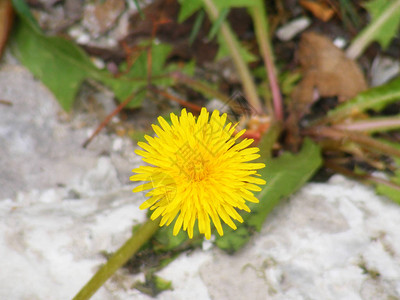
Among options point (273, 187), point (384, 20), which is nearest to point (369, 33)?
point (384, 20)

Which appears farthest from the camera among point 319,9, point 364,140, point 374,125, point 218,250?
point 319,9

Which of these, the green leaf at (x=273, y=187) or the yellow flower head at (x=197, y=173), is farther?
the green leaf at (x=273, y=187)

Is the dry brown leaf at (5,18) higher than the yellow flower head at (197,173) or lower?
higher

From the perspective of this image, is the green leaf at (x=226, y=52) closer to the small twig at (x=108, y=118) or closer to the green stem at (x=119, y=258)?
the small twig at (x=108, y=118)

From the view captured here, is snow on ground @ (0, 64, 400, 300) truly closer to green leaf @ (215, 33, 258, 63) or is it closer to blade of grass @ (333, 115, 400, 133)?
blade of grass @ (333, 115, 400, 133)

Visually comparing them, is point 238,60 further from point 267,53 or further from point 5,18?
point 5,18

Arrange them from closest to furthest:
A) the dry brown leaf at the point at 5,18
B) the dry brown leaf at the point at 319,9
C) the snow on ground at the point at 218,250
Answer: the snow on ground at the point at 218,250 < the dry brown leaf at the point at 5,18 < the dry brown leaf at the point at 319,9

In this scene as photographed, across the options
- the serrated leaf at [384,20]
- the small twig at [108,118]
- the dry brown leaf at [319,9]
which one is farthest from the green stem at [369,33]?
the small twig at [108,118]
